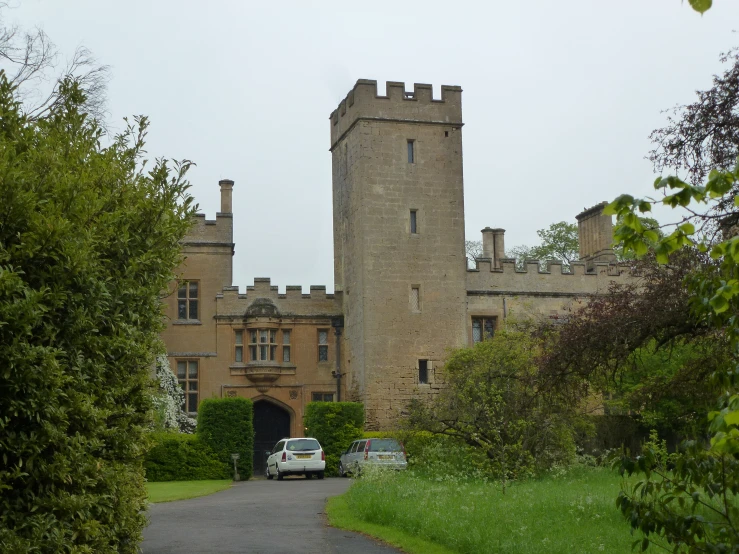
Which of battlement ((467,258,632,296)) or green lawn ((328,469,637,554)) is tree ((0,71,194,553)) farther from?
battlement ((467,258,632,296))

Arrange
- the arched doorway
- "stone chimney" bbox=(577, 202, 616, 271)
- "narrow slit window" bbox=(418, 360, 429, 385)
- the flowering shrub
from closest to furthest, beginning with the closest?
the flowering shrub < "narrow slit window" bbox=(418, 360, 429, 385) < the arched doorway < "stone chimney" bbox=(577, 202, 616, 271)

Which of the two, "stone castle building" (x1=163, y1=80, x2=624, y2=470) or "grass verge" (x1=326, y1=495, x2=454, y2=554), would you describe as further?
→ "stone castle building" (x1=163, y1=80, x2=624, y2=470)

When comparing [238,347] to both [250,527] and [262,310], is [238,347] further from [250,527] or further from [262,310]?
[250,527]

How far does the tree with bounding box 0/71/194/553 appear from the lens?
641 centimetres

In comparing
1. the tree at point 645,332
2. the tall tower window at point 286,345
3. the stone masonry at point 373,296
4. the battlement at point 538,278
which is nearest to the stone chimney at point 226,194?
the stone masonry at point 373,296

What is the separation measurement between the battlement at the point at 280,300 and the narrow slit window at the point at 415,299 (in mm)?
3129

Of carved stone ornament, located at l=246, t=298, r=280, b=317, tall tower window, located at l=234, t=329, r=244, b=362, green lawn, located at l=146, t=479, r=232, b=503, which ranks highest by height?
carved stone ornament, located at l=246, t=298, r=280, b=317

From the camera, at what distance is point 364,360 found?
3253cm

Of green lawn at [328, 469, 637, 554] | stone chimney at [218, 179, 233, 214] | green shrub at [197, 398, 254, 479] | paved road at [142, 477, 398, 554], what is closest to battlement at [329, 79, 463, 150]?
stone chimney at [218, 179, 233, 214]

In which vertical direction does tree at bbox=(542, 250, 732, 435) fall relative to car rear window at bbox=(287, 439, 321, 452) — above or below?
above

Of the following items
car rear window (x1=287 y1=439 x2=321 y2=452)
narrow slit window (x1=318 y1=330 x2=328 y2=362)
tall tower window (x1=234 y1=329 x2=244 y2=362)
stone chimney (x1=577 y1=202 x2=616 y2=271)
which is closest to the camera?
car rear window (x1=287 y1=439 x2=321 y2=452)

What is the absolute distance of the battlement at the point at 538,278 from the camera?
35219 millimetres

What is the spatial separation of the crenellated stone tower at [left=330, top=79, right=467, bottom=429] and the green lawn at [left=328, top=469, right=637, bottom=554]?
50.5ft

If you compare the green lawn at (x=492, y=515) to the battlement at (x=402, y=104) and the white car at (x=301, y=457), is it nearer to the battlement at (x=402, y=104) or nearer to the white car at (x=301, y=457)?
the white car at (x=301, y=457)
